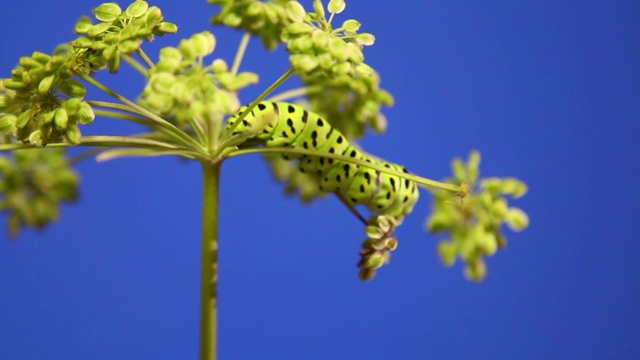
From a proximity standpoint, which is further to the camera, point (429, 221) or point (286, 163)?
point (286, 163)

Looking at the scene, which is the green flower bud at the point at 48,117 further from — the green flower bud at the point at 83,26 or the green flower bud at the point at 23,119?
the green flower bud at the point at 83,26

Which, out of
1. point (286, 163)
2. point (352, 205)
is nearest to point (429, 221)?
point (352, 205)

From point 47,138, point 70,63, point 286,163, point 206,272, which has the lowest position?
point 206,272

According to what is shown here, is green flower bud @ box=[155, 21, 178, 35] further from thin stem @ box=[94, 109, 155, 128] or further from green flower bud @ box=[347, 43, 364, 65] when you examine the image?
green flower bud @ box=[347, 43, 364, 65]

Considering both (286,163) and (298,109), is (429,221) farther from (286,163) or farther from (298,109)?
(286,163)

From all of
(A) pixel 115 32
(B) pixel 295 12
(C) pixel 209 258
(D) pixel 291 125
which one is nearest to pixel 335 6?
(B) pixel 295 12
